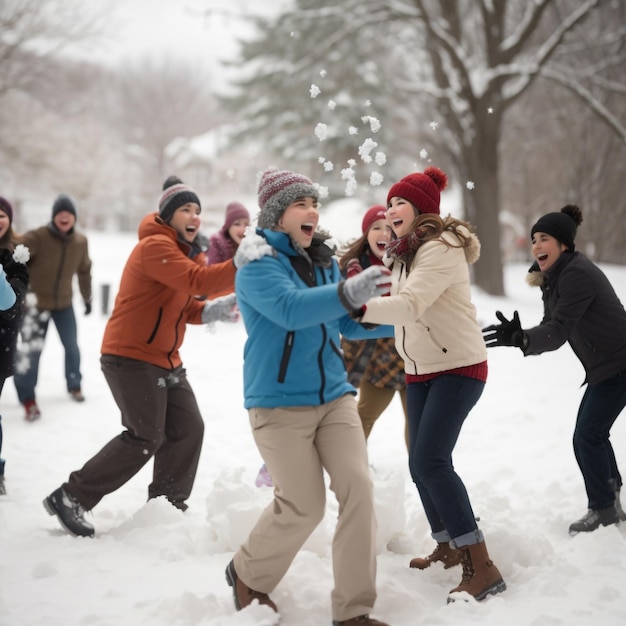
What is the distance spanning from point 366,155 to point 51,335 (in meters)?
12.0

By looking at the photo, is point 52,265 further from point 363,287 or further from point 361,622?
point 361,622

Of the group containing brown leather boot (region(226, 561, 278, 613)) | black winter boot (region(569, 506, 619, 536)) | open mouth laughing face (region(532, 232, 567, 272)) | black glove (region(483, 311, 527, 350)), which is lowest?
black winter boot (region(569, 506, 619, 536))

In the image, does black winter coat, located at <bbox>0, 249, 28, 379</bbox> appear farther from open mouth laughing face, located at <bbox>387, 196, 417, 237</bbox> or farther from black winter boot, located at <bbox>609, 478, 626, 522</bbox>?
black winter boot, located at <bbox>609, 478, 626, 522</bbox>

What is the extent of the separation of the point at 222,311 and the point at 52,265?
440 centimetres

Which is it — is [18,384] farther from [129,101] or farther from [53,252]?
[129,101]

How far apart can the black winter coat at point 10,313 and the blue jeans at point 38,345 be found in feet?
10.3

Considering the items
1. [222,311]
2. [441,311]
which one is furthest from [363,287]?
[222,311]

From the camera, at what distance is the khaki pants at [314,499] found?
9.99ft

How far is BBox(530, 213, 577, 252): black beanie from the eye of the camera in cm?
417

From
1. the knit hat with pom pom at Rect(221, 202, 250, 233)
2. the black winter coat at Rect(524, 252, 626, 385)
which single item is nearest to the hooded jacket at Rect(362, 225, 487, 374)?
the black winter coat at Rect(524, 252, 626, 385)

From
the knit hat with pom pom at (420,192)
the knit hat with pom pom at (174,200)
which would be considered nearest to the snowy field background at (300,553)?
the knit hat with pom pom at (420,192)

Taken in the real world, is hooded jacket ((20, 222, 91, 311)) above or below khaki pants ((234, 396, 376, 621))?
above

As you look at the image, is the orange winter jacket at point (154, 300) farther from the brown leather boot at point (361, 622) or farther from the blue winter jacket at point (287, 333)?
the brown leather boot at point (361, 622)

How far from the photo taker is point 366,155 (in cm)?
411
